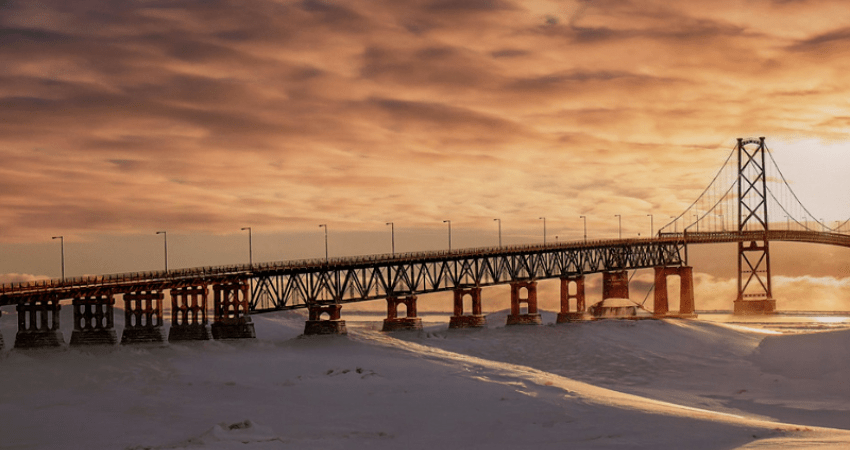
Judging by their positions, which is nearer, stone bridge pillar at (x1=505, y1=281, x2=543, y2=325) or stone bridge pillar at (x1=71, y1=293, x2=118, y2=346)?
stone bridge pillar at (x1=71, y1=293, x2=118, y2=346)

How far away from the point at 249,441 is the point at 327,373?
2510 cm

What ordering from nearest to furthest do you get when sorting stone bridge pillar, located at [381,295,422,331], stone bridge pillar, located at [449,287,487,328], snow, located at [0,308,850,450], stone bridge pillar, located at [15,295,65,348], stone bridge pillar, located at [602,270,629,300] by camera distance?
snow, located at [0,308,850,450] → stone bridge pillar, located at [15,295,65,348] → stone bridge pillar, located at [381,295,422,331] → stone bridge pillar, located at [449,287,487,328] → stone bridge pillar, located at [602,270,629,300]

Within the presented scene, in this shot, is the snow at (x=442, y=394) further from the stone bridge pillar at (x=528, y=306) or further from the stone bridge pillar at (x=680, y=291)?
the stone bridge pillar at (x=680, y=291)

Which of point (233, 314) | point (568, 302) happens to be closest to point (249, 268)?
point (233, 314)

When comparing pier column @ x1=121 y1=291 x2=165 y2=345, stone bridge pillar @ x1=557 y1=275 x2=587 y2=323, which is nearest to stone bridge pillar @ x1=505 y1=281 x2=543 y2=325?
stone bridge pillar @ x1=557 y1=275 x2=587 y2=323

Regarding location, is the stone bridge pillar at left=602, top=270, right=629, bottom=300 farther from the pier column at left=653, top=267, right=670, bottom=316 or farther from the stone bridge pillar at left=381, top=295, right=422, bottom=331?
the stone bridge pillar at left=381, top=295, right=422, bottom=331

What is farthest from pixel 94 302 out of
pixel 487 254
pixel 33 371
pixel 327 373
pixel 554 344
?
pixel 487 254

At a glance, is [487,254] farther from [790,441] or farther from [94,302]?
[790,441]

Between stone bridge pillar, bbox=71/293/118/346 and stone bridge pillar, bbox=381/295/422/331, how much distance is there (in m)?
42.2

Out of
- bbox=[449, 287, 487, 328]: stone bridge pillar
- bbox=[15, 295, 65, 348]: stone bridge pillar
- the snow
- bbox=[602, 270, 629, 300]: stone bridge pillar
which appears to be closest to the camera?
the snow

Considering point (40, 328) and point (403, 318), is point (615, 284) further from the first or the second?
point (40, 328)

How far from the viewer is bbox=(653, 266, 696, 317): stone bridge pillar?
17388 cm

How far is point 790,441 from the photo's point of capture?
38.1m

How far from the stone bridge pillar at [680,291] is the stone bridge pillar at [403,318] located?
59179mm
